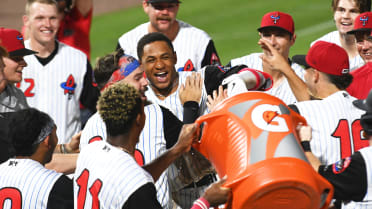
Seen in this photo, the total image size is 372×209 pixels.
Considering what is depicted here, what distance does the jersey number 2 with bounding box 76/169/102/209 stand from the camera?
334cm

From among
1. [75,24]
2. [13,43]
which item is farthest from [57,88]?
[75,24]

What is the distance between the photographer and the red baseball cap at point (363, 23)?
19.7 ft

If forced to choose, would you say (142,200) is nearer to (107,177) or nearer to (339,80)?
(107,177)

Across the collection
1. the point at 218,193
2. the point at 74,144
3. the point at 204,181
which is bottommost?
the point at 204,181

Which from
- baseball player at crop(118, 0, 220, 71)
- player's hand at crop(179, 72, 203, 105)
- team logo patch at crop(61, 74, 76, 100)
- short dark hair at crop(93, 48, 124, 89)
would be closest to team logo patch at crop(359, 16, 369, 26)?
baseball player at crop(118, 0, 220, 71)

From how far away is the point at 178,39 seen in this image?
6645mm

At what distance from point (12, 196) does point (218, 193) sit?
4.34ft

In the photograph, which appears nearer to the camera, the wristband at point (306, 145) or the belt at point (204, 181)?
the wristband at point (306, 145)

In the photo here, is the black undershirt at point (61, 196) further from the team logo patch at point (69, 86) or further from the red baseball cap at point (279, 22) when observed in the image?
the red baseball cap at point (279, 22)

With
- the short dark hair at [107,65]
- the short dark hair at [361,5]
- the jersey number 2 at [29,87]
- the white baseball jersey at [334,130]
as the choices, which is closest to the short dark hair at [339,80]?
the white baseball jersey at [334,130]

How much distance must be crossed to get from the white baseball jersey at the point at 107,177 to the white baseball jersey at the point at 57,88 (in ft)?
9.32

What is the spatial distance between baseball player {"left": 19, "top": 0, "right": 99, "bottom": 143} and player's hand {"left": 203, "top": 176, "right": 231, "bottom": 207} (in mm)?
3399

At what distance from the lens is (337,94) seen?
4.37 metres

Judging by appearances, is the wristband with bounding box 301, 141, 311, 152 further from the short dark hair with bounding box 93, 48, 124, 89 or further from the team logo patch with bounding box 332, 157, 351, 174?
the short dark hair with bounding box 93, 48, 124, 89
